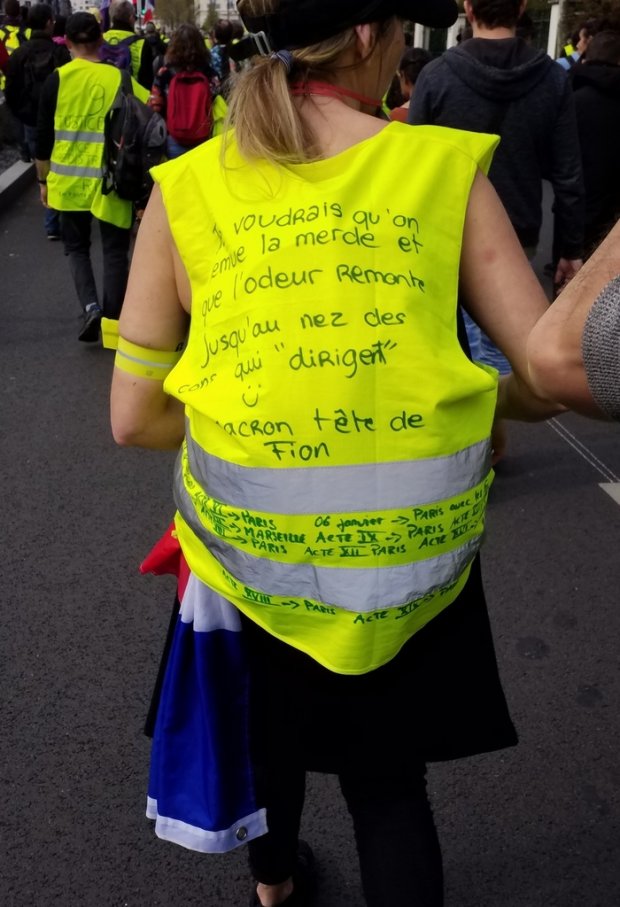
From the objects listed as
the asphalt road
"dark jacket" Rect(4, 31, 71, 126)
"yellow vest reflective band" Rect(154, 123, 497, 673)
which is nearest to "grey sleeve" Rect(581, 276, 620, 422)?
"yellow vest reflective band" Rect(154, 123, 497, 673)

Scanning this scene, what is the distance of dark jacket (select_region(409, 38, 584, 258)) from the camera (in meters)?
4.02

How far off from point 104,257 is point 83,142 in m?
0.66

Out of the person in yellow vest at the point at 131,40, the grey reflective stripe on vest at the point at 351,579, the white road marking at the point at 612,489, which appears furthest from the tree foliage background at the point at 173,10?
the grey reflective stripe on vest at the point at 351,579

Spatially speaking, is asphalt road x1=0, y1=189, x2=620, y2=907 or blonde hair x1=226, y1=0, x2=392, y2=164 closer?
blonde hair x1=226, y1=0, x2=392, y2=164

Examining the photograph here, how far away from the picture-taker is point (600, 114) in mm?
6324

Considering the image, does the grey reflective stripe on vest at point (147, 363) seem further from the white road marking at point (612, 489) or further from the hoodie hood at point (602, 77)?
the hoodie hood at point (602, 77)

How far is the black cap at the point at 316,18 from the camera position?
1.42 metres

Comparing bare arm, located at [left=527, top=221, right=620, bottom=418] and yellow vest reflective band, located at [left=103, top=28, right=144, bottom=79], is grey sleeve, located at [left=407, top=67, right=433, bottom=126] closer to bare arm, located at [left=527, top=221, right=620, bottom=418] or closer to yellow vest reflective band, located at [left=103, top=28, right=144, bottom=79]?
bare arm, located at [left=527, top=221, right=620, bottom=418]

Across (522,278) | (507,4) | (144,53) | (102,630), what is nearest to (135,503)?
(102,630)

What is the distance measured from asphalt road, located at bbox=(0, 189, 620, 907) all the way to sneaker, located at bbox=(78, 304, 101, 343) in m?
1.37

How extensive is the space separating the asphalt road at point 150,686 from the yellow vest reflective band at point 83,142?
1532mm

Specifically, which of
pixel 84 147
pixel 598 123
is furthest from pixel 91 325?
pixel 598 123

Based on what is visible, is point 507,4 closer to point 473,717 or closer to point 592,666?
point 592,666

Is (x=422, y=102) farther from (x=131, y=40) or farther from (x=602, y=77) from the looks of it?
(x=131, y=40)
